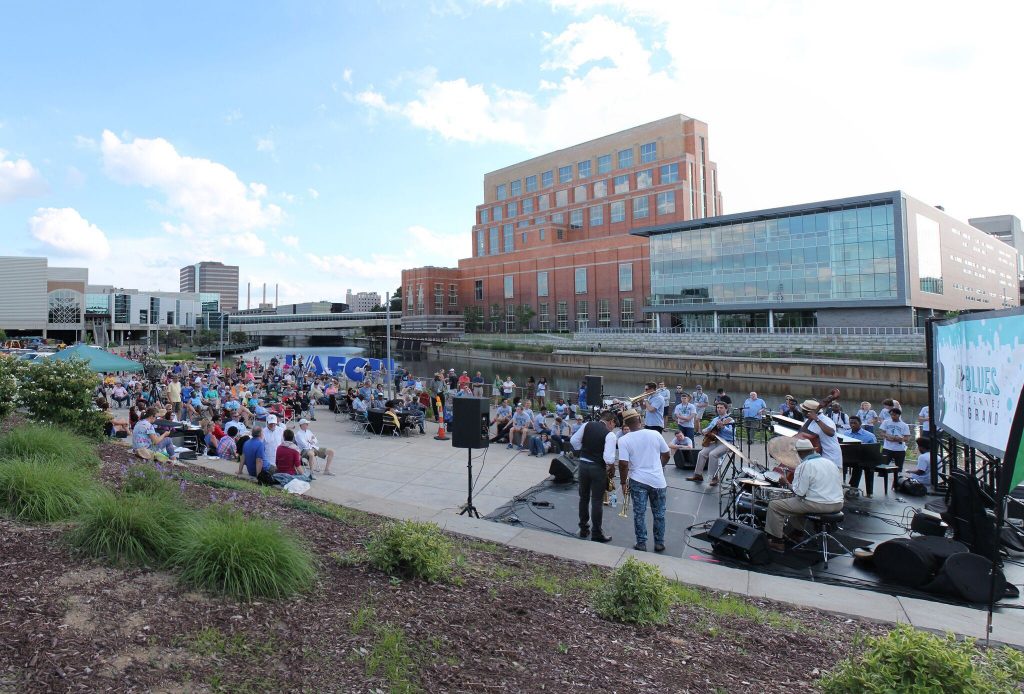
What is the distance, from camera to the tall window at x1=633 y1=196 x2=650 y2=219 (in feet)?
287

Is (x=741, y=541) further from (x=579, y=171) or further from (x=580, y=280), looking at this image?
(x=579, y=171)

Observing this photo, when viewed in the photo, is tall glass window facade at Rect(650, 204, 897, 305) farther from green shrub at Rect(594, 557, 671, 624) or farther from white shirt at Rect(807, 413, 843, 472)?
green shrub at Rect(594, 557, 671, 624)

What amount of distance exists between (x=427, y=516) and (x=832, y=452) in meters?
6.05

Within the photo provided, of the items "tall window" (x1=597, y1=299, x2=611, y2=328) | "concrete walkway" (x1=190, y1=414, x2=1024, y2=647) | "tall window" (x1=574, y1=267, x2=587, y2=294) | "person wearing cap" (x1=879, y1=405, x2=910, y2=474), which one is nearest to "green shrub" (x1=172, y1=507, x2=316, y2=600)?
"concrete walkway" (x1=190, y1=414, x2=1024, y2=647)

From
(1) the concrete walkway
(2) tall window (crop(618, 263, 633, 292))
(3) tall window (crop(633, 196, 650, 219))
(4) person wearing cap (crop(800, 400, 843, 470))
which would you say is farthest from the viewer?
(3) tall window (crop(633, 196, 650, 219))

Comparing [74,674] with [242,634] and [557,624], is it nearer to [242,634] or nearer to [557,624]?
[242,634]

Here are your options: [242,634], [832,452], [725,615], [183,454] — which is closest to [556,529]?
[725,615]

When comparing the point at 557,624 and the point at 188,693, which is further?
the point at 557,624

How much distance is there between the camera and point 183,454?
39.0 ft

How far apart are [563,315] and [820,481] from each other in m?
86.9

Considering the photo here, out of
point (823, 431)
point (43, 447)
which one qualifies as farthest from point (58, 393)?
point (823, 431)

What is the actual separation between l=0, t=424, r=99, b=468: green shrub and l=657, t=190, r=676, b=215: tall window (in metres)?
84.2

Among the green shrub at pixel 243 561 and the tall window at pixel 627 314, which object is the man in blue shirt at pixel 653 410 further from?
the tall window at pixel 627 314

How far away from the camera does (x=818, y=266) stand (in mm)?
56875
